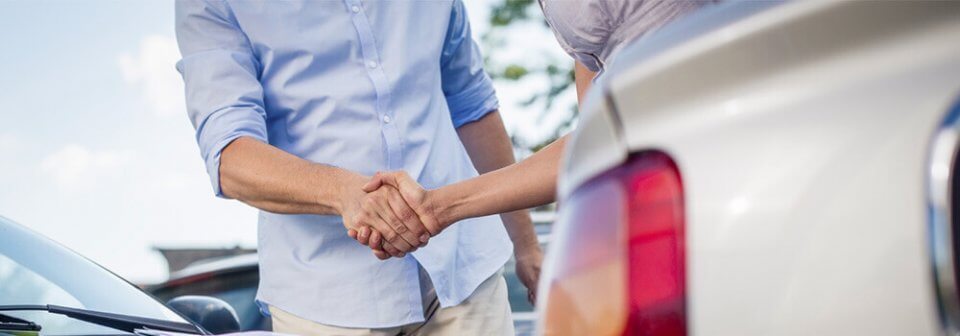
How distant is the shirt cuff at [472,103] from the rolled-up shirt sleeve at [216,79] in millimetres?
699

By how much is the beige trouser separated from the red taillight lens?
6.05 feet

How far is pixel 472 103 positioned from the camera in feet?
11.9

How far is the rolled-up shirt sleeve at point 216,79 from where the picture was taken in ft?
9.87

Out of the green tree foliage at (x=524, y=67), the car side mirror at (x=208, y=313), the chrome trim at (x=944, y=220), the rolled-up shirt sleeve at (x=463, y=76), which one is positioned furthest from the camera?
the green tree foliage at (x=524, y=67)

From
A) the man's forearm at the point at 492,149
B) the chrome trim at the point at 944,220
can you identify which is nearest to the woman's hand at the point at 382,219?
the man's forearm at the point at 492,149

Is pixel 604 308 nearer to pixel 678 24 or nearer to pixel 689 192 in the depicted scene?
pixel 689 192

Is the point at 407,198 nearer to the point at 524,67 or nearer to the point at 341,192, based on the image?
the point at 341,192

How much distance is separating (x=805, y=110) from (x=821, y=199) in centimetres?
9

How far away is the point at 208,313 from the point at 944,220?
2354mm

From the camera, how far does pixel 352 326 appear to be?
2.98 meters

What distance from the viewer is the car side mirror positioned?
3104 millimetres

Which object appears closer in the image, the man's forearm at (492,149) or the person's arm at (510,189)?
the person's arm at (510,189)

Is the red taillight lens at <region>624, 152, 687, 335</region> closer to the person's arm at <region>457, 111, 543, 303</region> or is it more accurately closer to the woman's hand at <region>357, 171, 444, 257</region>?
the woman's hand at <region>357, 171, 444, 257</region>

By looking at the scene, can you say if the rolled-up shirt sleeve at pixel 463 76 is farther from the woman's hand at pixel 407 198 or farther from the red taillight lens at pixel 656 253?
the red taillight lens at pixel 656 253
